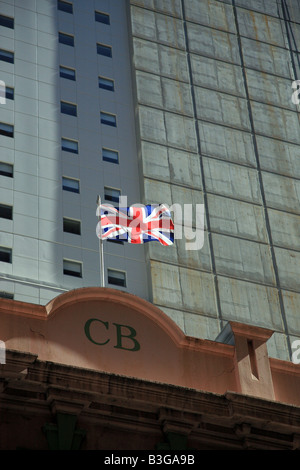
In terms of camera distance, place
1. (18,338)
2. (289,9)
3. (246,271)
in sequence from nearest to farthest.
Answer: (18,338)
(246,271)
(289,9)

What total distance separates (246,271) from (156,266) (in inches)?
265

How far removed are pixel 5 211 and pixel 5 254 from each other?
122 inches

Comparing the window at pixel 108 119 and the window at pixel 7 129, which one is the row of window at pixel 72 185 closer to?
the window at pixel 7 129

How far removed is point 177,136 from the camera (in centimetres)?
7094

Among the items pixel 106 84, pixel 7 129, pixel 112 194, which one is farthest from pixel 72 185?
pixel 106 84

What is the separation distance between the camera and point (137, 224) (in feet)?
134

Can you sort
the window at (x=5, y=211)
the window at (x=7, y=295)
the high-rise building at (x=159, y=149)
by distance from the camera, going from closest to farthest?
the window at (x=7, y=295)
the window at (x=5, y=211)
the high-rise building at (x=159, y=149)

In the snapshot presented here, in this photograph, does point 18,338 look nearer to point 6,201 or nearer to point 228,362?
point 228,362

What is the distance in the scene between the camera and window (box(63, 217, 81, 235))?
2454 inches

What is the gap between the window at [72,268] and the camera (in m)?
60.5

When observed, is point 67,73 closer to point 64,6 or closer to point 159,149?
point 64,6

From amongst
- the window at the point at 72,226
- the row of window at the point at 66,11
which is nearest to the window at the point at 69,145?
the window at the point at 72,226

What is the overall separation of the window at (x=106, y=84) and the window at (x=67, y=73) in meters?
2.05

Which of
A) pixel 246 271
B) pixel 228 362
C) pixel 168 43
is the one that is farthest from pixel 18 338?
pixel 168 43
